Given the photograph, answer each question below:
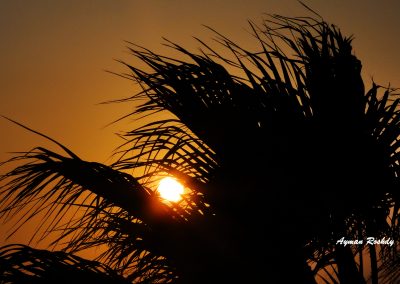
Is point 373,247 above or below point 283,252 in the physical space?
below

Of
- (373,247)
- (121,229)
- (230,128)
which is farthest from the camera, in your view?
(373,247)

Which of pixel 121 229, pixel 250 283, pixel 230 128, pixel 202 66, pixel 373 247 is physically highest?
pixel 202 66

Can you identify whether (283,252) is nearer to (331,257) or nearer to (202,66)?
(331,257)

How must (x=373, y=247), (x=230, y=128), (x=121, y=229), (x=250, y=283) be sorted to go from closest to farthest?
(x=250, y=283) → (x=121, y=229) → (x=230, y=128) → (x=373, y=247)

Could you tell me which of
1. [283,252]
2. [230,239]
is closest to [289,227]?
[283,252]

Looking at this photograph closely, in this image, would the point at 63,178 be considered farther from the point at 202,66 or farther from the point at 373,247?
the point at 373,247

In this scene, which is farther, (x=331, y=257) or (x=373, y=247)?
(x=373, y=247)

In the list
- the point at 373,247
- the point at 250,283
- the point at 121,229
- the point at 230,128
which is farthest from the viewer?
the point at 373,247

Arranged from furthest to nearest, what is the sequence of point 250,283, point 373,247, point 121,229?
1. point 373,247
2. point 121,229
3. point 250,283

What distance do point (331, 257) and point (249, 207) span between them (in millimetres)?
342

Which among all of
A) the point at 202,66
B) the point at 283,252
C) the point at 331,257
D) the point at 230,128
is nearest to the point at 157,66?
the point at 202,66

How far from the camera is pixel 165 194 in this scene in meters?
1.52

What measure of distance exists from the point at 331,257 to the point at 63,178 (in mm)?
868

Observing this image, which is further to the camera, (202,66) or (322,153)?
(202,66)
